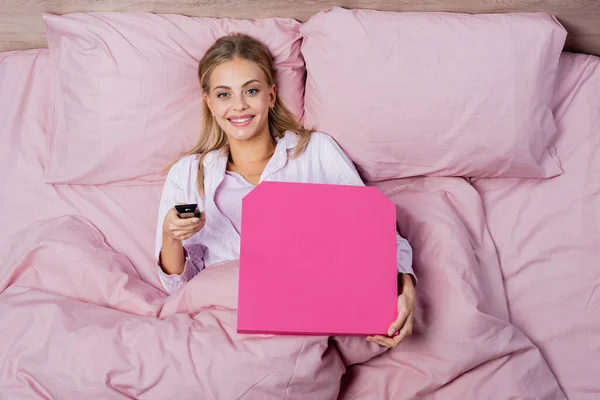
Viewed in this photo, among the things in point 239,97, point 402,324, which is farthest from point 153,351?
point 239,97

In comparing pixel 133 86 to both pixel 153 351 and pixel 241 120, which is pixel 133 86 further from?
pixel 153 351

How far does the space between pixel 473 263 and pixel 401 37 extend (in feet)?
1.68

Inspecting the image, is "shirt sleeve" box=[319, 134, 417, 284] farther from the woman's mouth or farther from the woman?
the woman's mouth

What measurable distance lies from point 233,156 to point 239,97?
16 cm

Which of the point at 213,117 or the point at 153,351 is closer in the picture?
the point at 153,351

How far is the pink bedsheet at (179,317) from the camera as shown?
106cm

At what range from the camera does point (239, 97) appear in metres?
1.31

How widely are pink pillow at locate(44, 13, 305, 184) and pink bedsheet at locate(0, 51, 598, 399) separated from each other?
77 millimetres

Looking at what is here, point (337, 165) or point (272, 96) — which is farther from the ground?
point (272, 96)

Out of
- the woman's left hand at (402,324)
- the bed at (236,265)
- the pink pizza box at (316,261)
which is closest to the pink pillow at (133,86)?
the bed at (236,265)

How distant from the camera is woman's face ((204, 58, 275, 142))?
1310 mm

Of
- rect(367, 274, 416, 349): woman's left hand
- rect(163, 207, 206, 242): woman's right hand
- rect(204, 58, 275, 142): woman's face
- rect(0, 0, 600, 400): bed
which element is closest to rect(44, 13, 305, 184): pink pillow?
rect(0, 0, 600, 400): bed

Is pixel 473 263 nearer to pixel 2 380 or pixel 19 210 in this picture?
pixel 2 380

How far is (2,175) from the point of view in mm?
1456
